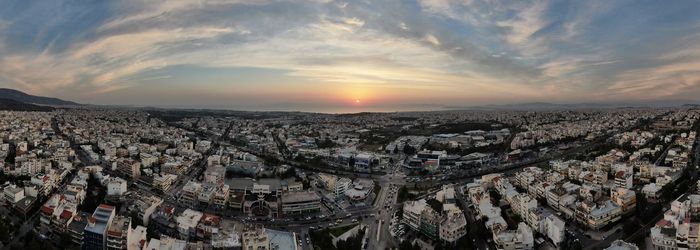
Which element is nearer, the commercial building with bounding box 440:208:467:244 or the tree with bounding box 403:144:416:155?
the commercial building with bounding box 440:208:467:244

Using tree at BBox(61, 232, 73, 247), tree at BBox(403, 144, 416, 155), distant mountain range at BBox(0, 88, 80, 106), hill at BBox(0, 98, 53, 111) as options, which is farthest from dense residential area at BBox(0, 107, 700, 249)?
distant mountain range at BBox(0, 88, 80, 106)

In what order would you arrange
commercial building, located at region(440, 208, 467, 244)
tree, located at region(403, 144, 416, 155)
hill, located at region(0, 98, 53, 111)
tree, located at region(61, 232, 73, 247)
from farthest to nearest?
hill, located at region(0, 98, 53, 111) → tree, located at region(403, 144, 416, 155) → commercial building, located at region(440, 208, 467, 244) → tree, located at region(61, 232, 73, 247)

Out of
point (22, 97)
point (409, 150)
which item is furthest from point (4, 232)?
point (22, 97)

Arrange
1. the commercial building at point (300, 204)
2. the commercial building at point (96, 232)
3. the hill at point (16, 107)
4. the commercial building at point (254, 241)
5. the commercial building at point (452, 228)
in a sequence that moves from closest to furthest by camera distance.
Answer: the commercial building at point (254, 241)
the commercial building at point (96, 232)
the commercial building at point (452, 228)
the commercial building at point (300, 204)
the hill at point (16, 107)

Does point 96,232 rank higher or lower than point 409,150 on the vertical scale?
higher

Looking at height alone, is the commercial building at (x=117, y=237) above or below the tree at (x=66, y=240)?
above

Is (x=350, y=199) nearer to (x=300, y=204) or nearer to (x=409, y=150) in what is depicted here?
(x=300, y=204)

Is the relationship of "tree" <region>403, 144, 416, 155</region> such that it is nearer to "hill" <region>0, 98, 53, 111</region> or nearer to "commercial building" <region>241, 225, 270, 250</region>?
"commercial building" <region>241, 225, 270, 250</region>

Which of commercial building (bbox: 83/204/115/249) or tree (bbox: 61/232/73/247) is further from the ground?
commercial building (bbox: 83/204/115/249)

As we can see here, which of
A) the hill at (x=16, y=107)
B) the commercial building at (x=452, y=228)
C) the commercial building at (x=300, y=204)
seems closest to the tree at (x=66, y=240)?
the commercial building at (x=300, y=204)

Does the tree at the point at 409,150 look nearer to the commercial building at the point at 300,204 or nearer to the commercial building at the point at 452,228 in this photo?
the commercial building at the point at 300,204

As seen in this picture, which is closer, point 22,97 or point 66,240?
point 66,240
